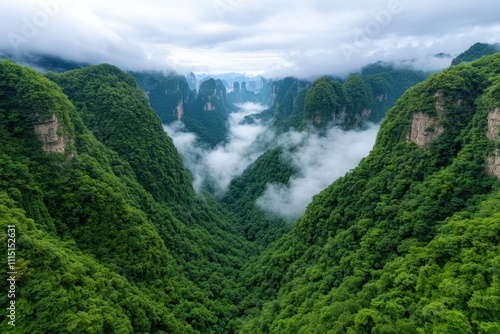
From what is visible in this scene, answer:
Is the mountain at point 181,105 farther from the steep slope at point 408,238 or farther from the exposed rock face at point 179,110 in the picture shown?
the steep slope at point 408,238

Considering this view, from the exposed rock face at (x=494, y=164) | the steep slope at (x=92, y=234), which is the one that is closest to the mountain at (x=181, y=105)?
the steep slope at (x=92, y=234)

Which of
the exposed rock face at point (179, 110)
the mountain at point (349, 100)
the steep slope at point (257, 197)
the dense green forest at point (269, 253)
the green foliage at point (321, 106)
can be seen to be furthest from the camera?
the exposed rock face at point (179, 110)

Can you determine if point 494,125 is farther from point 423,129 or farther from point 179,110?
point 179,110

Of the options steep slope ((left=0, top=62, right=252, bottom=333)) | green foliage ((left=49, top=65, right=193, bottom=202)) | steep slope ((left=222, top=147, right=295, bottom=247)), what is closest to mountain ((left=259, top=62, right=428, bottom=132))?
steep slope ((left=222, top=147, right=295, bottom=247))

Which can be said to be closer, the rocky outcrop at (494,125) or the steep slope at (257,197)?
the rocky outcrop at (494,125)

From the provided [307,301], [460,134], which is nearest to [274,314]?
[307,301]

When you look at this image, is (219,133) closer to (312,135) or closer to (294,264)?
(312,135)
